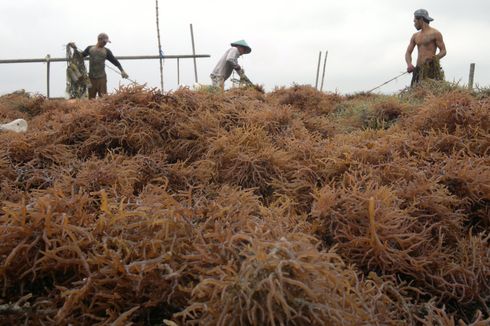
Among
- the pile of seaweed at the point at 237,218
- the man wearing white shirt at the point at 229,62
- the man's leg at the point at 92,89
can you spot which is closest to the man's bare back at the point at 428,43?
the man wearing white shirt at the point at 229,62

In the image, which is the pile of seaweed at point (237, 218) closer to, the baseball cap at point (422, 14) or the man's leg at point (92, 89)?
the baseball cap at point (422, 14)

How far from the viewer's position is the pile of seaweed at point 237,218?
1079 mm

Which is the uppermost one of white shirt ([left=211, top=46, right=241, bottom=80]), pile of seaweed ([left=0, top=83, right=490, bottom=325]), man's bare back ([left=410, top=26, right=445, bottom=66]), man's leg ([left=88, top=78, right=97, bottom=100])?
A: man's bare back ([left=410, top=26, right=445, bottom=66])

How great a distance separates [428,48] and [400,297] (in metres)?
5.78

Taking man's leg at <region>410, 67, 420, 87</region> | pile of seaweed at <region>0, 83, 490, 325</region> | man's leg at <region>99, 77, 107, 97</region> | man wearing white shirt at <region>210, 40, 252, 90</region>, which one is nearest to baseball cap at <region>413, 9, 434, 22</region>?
man's leg at <region>410, 67, 420, 87</region>

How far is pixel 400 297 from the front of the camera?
1.46m

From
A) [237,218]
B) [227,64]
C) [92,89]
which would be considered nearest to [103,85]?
[92,89]

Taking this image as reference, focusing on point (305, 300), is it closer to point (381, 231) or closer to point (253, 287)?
point (253, 287)

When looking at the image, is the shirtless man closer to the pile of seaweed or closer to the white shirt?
the white shirt

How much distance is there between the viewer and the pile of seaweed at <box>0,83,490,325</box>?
108cm

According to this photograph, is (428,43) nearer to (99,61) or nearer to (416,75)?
(416,75)

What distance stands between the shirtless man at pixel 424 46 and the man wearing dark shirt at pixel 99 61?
4526mm

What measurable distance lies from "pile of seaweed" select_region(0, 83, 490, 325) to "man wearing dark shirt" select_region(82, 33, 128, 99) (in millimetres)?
4242

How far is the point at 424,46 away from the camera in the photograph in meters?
6.41
